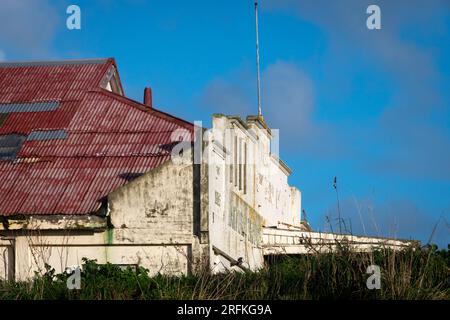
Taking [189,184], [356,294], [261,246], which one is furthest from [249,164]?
[356,294]

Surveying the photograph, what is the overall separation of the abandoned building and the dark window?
0.03 meters

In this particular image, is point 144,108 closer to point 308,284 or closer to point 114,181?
point 114,181

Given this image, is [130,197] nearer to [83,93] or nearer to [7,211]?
[7,211]

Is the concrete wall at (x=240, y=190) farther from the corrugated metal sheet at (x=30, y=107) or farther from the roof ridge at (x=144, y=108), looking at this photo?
the corrugated metal sheet at (x=30, y=107)

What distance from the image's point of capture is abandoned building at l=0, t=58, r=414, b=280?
2602cm

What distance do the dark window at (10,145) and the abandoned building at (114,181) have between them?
0.03m

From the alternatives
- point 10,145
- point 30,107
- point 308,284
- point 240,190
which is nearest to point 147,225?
point 240,190

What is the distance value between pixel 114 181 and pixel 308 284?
12644 millimetres

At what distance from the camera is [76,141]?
29734 mm

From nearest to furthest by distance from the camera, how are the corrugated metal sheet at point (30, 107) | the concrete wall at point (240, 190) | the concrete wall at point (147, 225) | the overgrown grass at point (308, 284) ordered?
the overgrown grass at point (308, 284)
the concrete wall at point (147, 225)
the concrete wall at point (240, 190)
the corrugated metal sheet at point (30, 107)

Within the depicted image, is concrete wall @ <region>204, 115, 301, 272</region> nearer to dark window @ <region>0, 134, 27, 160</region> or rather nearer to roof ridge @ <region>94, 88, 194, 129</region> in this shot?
roof ridge @ <region>94, 88, 194, 129</region>

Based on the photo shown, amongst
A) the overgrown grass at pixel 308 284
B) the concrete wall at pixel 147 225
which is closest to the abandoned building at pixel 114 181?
the concrete wall at pixel 147 225

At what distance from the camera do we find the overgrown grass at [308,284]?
1513 centimetres

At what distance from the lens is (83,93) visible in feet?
104
